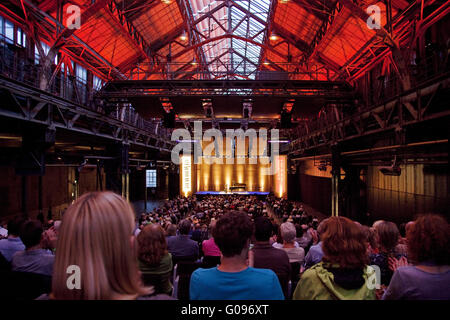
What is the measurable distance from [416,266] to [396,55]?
28.1 ft

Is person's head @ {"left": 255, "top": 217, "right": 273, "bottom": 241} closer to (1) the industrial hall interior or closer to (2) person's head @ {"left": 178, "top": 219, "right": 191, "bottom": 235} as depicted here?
(1) the industrial hall interior

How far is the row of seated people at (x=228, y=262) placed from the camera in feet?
3.48

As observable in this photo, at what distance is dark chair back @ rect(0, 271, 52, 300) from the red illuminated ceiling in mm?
9642

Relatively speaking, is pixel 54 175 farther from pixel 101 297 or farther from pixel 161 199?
pixel 101 297

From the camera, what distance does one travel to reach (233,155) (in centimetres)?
3048

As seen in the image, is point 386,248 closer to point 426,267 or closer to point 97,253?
point 426,267

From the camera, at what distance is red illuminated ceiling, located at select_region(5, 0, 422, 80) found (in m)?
11.6

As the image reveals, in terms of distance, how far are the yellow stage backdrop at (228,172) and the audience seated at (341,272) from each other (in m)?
28.4

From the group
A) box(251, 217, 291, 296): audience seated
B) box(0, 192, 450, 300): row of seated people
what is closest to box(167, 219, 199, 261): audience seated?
box(0, 192, 450, 300): row of seated people

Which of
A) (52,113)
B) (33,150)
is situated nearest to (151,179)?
(52,113)

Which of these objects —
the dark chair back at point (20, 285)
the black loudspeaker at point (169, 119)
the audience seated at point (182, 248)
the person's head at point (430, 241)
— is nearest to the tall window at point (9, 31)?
the black loudspeaker at point (169, 119)

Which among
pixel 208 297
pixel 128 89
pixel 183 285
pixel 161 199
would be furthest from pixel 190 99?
pixel 161 199

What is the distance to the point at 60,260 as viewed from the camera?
3.44ft

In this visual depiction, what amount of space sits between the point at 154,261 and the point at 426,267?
238 cm
